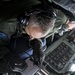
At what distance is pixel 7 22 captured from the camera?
1.13m

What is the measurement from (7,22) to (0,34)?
10 centimetres

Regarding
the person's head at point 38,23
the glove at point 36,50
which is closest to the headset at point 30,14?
the person's head at point 38,23

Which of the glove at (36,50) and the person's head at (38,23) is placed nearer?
the person's head at (38,23)

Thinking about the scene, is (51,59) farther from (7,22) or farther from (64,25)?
(7,22)

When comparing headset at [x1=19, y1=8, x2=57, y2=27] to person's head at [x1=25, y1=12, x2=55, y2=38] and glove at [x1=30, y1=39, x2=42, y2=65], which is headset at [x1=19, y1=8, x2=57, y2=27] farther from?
glove at [x1=30, y1=39, x2=42, y2=65]

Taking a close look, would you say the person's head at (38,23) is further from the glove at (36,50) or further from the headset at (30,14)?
the glove at (36,50)

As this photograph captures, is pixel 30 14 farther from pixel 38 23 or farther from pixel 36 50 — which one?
pixel 36 50

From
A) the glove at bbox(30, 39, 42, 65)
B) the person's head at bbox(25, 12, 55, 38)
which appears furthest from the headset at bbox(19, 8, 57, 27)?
the glove at bbox(30, 39, 42, 65)

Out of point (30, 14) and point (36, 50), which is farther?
point (36, 50)

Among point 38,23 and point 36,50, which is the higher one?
point 38,23

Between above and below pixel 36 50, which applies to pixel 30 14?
above

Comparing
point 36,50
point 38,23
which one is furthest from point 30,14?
point 36,50

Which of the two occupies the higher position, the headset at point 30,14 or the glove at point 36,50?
the headset at point 30,14

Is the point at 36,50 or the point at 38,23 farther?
the point at 36,50
